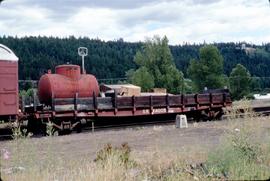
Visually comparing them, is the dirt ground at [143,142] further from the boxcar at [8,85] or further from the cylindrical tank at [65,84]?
the cylindrical tank at [65,84]

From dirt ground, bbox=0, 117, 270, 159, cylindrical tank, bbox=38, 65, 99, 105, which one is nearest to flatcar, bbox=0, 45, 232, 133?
cylindrical tank, bbox=38, 65, 99, 105

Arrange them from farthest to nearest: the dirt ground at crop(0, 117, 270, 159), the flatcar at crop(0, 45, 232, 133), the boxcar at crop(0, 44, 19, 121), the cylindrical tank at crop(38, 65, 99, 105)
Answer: the cylindrical tank at crop(38, 65, 99, 105), the flatcar at crop(0, 45, 232, 133), the boxcar at crop(0, 44, 19, 121), the dirt ground at crop(0, 117, 270, 159)

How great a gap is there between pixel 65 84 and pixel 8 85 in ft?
11.1

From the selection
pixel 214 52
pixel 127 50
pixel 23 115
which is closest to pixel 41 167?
pixel 23 115

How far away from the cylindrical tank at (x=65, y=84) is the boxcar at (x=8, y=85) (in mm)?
2272

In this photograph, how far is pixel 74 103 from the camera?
1872 centimetres

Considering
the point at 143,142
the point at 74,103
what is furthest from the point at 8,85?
the point at 143,142

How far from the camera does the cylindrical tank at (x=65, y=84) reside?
19500 millimetres

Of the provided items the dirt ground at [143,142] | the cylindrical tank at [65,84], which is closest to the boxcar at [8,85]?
the cylindrical tank at [65,84]

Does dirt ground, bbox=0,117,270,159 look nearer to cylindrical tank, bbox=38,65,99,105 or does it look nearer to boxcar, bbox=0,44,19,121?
boxcar, bbox=0,44,19,121

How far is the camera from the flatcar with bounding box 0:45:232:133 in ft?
55.2

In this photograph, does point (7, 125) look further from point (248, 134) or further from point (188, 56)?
point (188, 56)

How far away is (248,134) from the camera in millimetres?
7469

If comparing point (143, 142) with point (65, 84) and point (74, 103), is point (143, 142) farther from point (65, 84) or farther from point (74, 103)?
point (65, 84)
